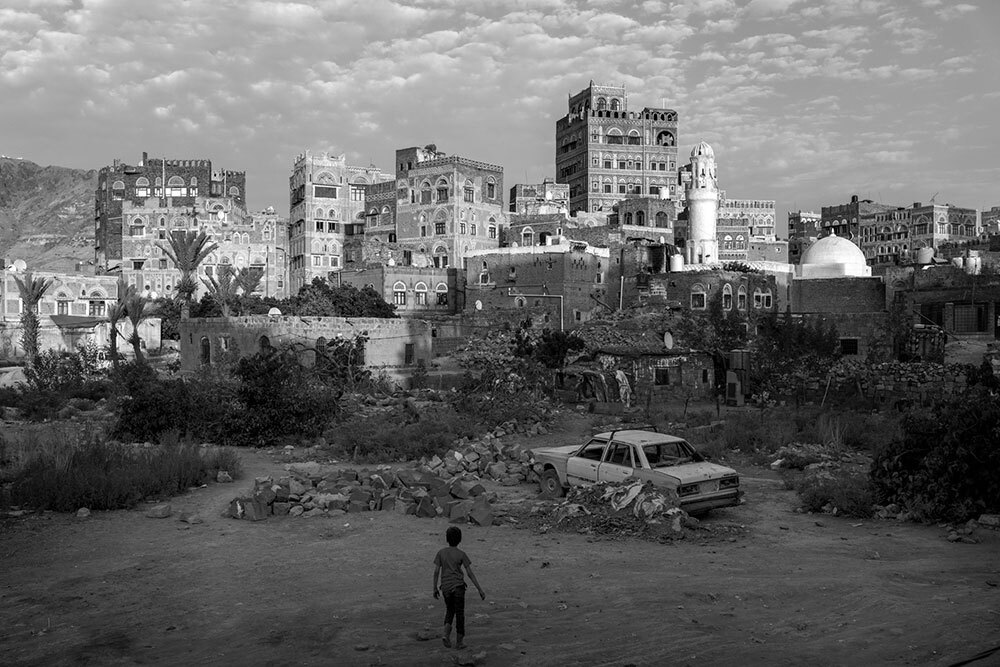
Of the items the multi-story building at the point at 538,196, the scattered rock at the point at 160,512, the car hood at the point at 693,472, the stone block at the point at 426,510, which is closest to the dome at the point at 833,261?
the multi-story building at the point at 538,196

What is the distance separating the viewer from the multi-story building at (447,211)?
224ft

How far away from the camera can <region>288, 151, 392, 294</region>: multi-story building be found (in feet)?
261

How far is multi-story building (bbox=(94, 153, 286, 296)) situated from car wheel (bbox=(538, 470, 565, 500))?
224ft

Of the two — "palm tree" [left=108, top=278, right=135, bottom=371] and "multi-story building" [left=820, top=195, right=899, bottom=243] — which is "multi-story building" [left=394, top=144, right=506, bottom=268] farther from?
"multi-story building" [left=820, top=195, right=899, bottom=243]

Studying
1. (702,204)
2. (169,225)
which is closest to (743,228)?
(702,204)

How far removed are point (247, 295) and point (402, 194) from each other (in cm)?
1714

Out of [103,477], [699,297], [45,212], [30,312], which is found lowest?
[103,477]

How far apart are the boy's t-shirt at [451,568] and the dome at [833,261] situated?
5476 cm

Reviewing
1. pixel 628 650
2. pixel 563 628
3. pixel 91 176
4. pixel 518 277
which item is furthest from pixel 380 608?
pixel 91 176

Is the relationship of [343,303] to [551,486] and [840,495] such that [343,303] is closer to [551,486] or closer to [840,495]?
[551,486]

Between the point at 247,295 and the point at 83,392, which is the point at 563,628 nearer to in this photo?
the point at 83,392

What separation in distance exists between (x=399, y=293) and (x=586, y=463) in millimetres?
45937

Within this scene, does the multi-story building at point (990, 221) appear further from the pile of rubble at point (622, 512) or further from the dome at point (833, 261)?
the pile of rubble at point (622, 512)

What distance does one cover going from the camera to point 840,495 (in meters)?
13.9
